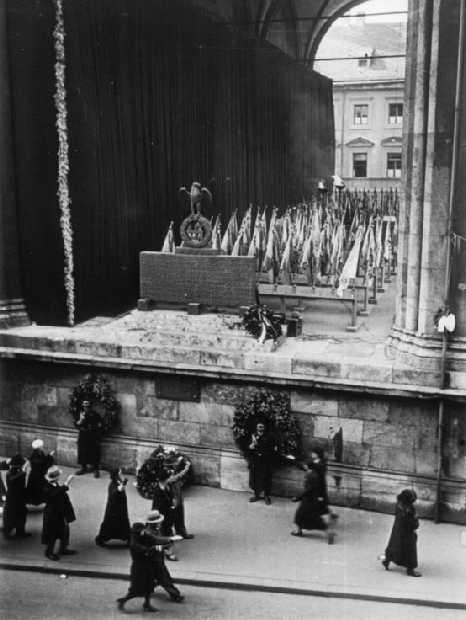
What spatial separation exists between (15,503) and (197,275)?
651cm

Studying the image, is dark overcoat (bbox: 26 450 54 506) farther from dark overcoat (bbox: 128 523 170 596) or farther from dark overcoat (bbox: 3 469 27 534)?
dark overcoat (bbox: 128 523 170 596)

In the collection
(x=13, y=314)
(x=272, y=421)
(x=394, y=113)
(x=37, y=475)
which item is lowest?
(x=37, y=475)

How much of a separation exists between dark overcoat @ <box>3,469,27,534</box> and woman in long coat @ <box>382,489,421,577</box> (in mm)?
5784

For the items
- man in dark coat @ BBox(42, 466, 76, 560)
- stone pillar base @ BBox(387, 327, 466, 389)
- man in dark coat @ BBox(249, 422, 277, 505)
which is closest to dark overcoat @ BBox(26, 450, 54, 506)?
man in dark coat @ BBox(42, 466, 76, 560)

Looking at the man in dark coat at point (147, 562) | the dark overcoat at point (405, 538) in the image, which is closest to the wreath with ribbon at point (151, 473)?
the man in dark coat at point (147, 562)

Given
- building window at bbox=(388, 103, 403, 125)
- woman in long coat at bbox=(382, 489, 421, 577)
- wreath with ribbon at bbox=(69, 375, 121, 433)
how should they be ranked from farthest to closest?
building window at bbox=(388, 103, 403, 125)
wreath with ribbon at bbox=(69, 375, 121, 433)
woman in long coat at bbox=(382, 489, 421, 577)

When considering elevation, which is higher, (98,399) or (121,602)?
(98,399)

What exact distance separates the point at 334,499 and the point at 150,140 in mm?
10673

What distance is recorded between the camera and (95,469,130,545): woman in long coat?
38.2 feet

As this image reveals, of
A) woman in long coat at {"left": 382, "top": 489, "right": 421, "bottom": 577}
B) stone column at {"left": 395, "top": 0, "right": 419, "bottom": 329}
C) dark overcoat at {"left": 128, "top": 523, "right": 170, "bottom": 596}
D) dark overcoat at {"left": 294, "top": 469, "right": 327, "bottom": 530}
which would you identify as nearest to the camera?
dark overcoat at {"left": 128, "top": 523, "right": 170, "bottom": 596}

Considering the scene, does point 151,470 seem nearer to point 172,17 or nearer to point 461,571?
point 461,571

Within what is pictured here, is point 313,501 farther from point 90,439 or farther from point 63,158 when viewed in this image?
point 63,158

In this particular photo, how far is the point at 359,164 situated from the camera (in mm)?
44312

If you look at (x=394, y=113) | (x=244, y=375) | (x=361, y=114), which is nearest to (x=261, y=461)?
(x=244, y=375)
